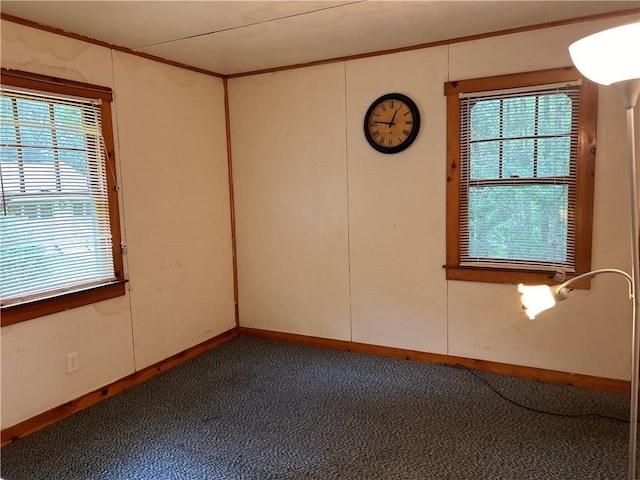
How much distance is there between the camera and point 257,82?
3918 millimetres

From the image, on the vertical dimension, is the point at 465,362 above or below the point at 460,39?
below

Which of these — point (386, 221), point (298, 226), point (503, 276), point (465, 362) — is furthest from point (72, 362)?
point (503, 276)

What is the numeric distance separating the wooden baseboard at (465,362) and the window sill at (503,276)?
604mm

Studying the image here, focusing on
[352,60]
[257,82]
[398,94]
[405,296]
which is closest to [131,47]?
[257,82]

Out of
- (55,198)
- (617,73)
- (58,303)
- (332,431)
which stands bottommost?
(332,431)

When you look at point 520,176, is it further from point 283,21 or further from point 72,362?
point 72,362

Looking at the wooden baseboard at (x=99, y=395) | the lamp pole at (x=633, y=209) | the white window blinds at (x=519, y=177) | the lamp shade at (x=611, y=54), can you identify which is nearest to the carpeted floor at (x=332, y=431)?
the wooden baseboard at (x=99, y=395)

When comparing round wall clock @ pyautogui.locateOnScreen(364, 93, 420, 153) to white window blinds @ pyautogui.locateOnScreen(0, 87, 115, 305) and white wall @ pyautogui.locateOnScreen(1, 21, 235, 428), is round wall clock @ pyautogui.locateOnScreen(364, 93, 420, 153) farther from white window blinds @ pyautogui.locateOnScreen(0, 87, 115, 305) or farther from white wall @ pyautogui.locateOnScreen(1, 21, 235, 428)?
white window blinds @ pyautogui.locateOnScreen(0, 87, 115, 305)

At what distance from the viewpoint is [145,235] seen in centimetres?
332

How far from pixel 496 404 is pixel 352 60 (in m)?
2.62

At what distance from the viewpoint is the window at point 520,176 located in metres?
2.90

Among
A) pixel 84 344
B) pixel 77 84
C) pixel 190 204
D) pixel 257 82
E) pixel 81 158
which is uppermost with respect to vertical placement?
pixel 257 82

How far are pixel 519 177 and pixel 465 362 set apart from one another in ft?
4.52

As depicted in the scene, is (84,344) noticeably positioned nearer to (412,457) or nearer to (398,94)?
(412,457)
